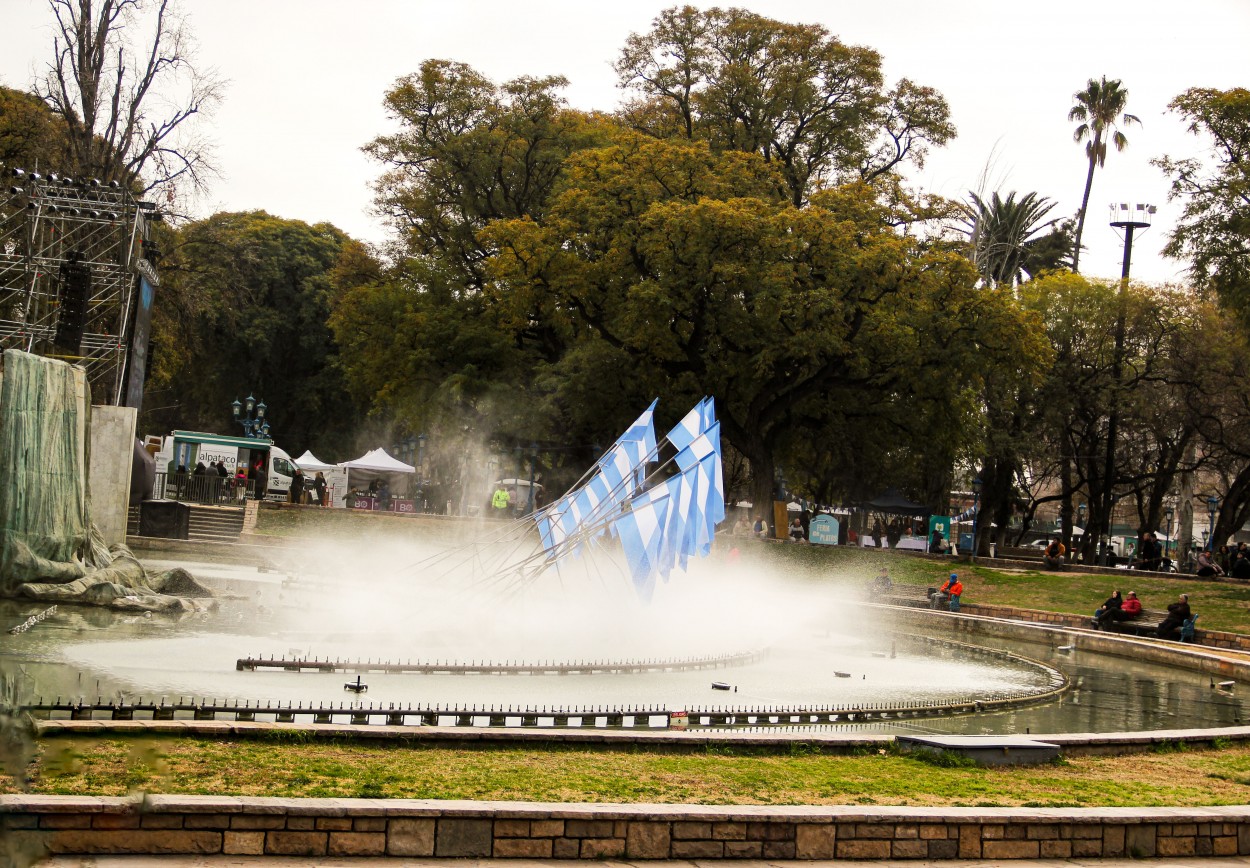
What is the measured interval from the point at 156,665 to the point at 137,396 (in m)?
17.2

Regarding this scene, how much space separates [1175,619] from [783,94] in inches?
1045

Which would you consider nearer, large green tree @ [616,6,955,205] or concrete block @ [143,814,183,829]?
concrete block @ [143,814,183,829]

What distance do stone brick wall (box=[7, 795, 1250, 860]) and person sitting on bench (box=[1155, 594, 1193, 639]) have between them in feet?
66.3

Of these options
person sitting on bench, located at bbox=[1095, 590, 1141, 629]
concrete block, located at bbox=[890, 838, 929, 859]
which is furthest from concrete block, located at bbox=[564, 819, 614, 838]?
person sitting on bench, located at bbox=[1095, 590, 1141, 629]

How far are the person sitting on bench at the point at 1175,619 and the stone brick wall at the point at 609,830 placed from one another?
20.2m

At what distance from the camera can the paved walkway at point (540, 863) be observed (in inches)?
262

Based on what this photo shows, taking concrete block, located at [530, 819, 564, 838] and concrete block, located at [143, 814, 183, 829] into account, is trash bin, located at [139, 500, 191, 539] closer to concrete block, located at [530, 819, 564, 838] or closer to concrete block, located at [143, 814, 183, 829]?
concrete block, located at [143, 814, 183, 829]

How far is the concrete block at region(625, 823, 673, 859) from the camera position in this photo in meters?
7.57

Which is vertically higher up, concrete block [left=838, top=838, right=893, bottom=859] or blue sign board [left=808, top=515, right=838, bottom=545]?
blue sign board [left=808, top=515, right=838, bottom=545]

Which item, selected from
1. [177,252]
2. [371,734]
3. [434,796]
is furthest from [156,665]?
→ [177,252]

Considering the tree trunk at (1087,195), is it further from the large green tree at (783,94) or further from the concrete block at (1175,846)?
the concrete block at (1175,846)

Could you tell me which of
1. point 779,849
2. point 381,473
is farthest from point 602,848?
point 381,473

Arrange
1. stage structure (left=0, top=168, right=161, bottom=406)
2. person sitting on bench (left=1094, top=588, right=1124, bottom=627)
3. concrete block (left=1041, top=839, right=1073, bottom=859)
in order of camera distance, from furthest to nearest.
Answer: person sitting on bench (left=1094, top=588, right=1124, bottom=627) → stage structure (left=0, top=168, right=161, bottom=406) → concrete block (left=1041, top=839, right=1073, bottom=859)

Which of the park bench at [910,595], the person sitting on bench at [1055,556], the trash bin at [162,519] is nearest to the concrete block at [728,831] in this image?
the park bench at [910,595]
